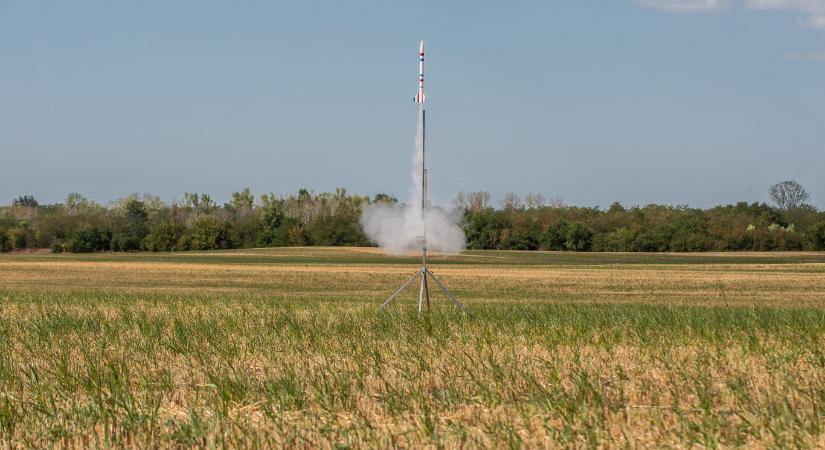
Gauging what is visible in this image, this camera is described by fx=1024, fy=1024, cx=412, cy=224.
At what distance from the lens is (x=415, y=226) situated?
923 inches

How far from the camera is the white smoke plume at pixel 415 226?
23.4 meters

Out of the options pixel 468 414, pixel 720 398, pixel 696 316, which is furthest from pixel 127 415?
pixel 696 316

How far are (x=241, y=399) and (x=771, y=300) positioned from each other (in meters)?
29.2

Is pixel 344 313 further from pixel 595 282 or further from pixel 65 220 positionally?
pixel 65 220

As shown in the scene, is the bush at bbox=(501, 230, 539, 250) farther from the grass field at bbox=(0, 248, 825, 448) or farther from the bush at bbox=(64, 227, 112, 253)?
the grass field at bbox=(0, 248, 825, 448)

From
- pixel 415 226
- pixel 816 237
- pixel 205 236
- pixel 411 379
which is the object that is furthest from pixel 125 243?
pixel 411 379

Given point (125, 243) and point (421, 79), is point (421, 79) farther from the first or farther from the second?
point (125, 243)

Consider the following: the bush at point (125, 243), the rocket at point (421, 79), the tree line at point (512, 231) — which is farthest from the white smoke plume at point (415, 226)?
the bush at point (125, 243)

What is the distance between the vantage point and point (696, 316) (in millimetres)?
19328

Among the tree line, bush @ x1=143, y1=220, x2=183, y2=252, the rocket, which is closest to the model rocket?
the rocket

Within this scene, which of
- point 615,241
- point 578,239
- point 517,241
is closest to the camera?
point 615,241

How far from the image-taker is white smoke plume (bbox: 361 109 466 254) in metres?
23.4

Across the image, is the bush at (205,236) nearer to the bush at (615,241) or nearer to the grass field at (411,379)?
the bush at (615,241)

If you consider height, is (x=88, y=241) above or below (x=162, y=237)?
below
